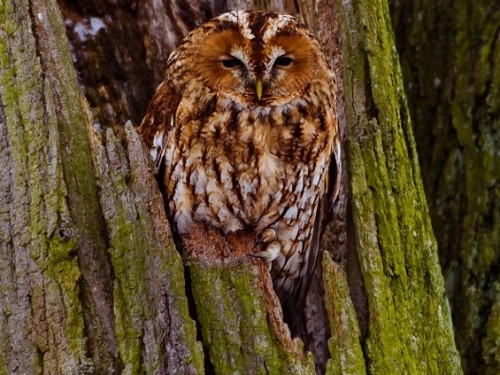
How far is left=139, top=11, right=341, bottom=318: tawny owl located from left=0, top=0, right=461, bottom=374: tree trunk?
0.37ft

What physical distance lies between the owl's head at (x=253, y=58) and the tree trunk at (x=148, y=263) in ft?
0.61

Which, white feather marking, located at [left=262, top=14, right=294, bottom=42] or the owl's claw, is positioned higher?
white feather marking, located at [left=262, top=14, right=294, bottom=42]

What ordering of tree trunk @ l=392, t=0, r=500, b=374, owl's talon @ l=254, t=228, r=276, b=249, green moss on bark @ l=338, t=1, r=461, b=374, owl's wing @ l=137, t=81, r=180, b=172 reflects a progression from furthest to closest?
tree trunk @ l=392, t=0, r=500, b=374, owl's talon @ l=254, t=228, r=276, b=249, owl's wing @ l=137, t=81, r=180, b=172, green moss on bark @ l=338, t=1, r=461, b=374

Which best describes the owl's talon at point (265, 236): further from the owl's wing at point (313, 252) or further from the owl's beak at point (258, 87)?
the owl's beak at point (258, 87)

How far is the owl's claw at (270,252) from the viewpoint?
248cm

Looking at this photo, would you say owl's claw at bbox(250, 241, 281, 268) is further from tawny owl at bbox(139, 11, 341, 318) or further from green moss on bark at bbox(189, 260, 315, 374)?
green moss on bark at bbox(189, 260, 315, 374)

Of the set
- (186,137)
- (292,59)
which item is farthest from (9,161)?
(292,59)

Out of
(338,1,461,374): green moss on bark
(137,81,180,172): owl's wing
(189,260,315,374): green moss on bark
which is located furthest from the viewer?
(137,81,180,172): owl's wing

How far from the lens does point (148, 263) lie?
2094 mm

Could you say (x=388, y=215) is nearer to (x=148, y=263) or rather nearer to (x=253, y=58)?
(x=253, y=58)

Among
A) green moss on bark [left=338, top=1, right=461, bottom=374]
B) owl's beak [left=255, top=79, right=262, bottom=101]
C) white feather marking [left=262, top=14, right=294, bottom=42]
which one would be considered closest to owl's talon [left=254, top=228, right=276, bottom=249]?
green moss on bark [left=338, top=1, right=461, bottom=374]

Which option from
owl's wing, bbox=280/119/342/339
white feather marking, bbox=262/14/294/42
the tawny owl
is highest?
white feather marking, bbox=262/14/294/42

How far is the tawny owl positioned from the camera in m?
2.33

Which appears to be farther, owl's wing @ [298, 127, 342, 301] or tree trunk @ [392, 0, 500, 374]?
tree trunk @ [392, 0, 500, 374]
